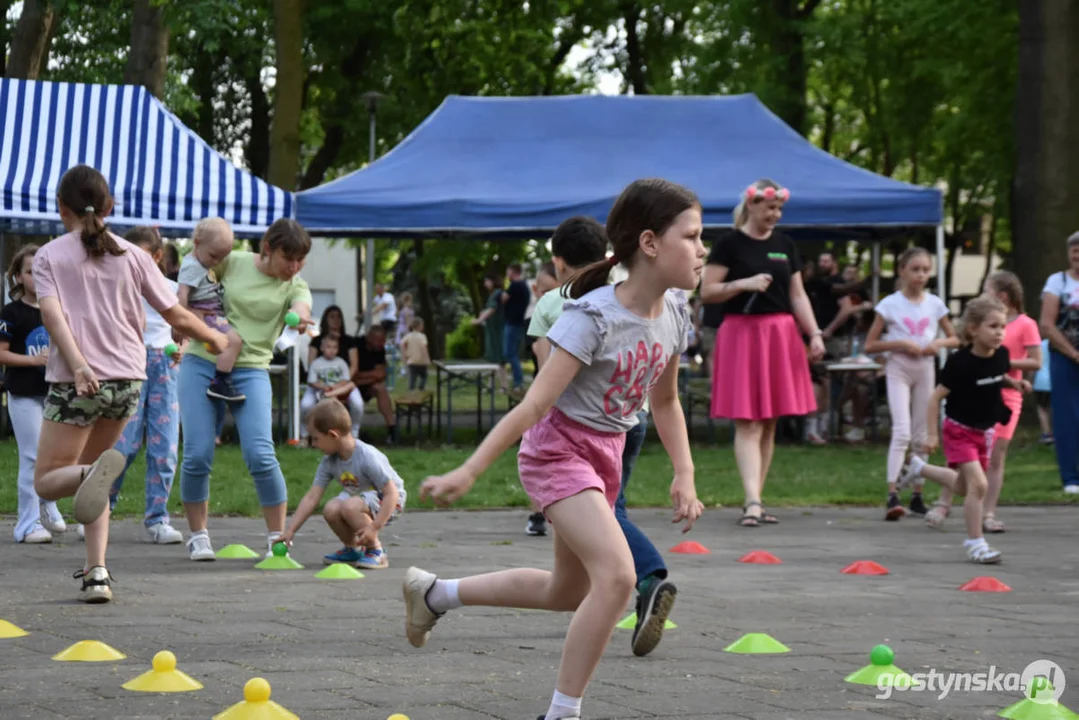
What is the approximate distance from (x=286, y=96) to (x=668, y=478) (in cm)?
1075

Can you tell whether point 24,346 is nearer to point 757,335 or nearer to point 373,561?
point 373,561

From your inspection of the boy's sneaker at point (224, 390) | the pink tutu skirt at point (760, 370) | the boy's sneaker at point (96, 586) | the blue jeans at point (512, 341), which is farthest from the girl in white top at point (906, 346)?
the blue jeans at point (512, 341)

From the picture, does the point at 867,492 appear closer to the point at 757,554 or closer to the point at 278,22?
the point at 757,554

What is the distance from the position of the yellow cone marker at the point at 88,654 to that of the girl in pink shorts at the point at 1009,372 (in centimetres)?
566

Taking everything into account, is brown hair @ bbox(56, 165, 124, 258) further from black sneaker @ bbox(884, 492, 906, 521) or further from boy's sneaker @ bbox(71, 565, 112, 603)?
black sneaker @ bbox(884, 492, 906, 521)

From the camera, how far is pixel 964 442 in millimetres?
8992

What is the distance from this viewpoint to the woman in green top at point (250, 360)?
8422 mm

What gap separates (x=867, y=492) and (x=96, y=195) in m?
7.59

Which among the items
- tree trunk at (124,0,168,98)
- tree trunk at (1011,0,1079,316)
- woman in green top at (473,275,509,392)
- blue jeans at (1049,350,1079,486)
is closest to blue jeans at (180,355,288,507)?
blue jeans at (1049,350,1079,486)

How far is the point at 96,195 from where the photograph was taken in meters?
6.88

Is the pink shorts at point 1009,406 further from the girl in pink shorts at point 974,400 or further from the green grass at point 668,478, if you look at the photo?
the green grass at point 668,478

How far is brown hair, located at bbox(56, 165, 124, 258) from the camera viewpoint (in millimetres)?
6836

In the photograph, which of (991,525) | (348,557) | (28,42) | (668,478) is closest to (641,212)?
(348,557)

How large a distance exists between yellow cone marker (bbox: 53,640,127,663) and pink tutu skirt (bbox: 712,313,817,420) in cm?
545
